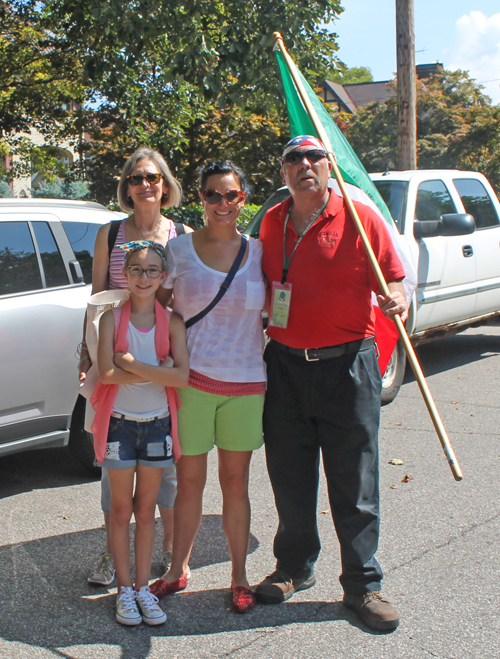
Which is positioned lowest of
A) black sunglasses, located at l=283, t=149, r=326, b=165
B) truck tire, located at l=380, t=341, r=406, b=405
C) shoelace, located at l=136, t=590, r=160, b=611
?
truck tire, located at l=380, t=341, r=406, b=405

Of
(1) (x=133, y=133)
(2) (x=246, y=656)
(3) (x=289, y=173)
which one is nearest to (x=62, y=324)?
(3) (x=289, y=173)

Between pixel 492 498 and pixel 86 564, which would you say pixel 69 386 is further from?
pixel 492 498

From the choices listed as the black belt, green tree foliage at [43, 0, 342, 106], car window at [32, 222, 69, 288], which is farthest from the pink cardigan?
green tree foliage at [43, 0, 342, 106]

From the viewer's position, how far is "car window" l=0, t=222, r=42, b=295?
4.30 meters

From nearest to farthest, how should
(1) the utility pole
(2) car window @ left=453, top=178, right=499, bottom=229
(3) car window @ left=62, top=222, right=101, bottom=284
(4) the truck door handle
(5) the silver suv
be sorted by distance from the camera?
(5) the silver suv → (3) car window @ left=62, top=222, right=101, bottom=284 → (4) the truck door handle → (2) car window @ left=453, top=178, right=499, bottom=229 → (1) the utility pole

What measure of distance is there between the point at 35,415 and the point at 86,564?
1.05 meters

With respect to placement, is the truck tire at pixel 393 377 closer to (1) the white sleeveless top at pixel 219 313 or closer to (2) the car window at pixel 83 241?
(2) the car window at pixel 83 241

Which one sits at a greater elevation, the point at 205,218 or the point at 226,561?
the point at 205,218

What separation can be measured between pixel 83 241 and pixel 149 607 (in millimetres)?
2634

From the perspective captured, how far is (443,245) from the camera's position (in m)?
7.18

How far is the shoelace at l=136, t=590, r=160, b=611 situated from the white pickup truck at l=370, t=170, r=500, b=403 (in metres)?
3.90

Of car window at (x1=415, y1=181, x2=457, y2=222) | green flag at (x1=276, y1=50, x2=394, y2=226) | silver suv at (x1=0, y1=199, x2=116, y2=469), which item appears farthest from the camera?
car window at (x1=415, y1=181, x2=457, y2=222)

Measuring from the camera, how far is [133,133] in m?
12.8

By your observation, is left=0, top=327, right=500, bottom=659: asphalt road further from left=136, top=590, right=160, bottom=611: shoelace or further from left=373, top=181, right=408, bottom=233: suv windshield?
left=373, top=181, right=408, bottom=233: suv windshield
